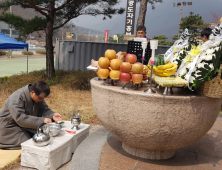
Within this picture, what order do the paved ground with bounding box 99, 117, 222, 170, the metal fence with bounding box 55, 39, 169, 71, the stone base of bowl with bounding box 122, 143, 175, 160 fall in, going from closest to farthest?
the paved ground with bounding box 99, 117, 222, 170 → the stone base of bowl with bounding box 122, 143, 175, 160 → the metal fence with bounding box 55, 39, 169, 71

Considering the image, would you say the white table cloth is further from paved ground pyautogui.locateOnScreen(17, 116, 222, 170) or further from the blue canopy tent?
the blue canopy tent

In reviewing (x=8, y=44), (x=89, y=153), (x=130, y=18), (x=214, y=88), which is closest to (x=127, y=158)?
(x=89, y=153)

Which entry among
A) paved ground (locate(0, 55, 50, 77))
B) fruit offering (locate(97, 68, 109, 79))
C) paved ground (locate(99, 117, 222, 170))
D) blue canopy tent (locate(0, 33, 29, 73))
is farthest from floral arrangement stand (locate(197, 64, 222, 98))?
paved ground (locate(0, 55, 50, 77))

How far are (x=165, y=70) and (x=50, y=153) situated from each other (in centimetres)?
162

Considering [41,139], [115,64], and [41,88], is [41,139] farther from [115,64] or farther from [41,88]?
[115,64]

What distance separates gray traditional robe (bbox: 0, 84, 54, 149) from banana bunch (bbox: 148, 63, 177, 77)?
1.67m

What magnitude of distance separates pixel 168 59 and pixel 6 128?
244cm

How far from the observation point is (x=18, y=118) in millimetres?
3070

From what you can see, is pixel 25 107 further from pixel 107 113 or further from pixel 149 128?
pixel 149 128

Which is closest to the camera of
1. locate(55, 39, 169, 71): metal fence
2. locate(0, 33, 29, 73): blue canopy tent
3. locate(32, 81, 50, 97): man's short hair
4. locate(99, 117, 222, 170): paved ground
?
locate(99, 117, 222, 170): paved ground

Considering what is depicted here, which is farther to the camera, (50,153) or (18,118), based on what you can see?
(18,118)

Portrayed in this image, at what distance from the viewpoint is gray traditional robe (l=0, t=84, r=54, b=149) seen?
3093mm

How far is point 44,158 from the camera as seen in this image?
8.83 ft

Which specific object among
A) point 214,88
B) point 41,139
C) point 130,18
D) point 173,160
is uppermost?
point 130,18
